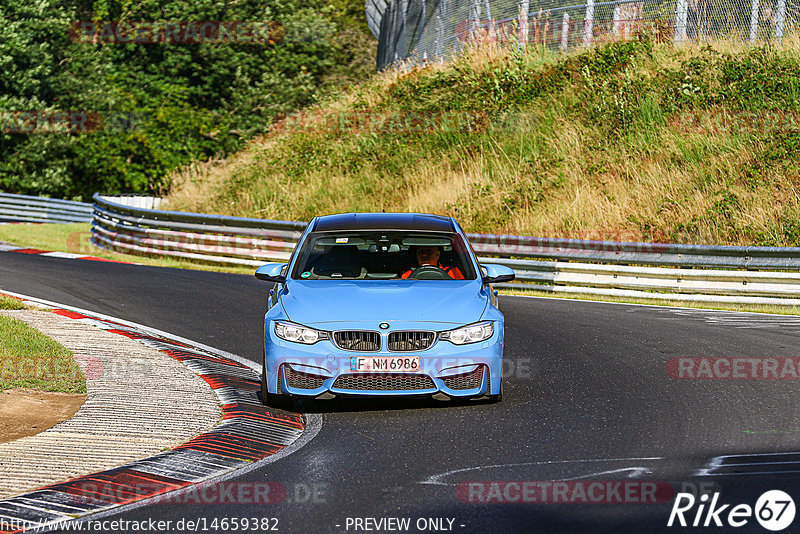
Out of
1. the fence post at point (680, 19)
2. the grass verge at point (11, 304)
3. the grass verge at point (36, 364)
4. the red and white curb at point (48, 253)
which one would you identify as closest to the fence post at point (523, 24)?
the fence post at point (680, 19)

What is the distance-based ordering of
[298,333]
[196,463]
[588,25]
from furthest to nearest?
1. [588,25]
2. [298,333]
3. [196,463]

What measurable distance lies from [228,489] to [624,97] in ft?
75.5

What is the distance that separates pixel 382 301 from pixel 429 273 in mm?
1025

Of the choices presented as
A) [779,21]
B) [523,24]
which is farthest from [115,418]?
[523,24]

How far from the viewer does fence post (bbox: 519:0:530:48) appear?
30.0 meters

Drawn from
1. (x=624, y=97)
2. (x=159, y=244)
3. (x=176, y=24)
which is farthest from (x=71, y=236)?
(x=176, y=24)

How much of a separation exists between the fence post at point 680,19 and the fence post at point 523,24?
3.93m

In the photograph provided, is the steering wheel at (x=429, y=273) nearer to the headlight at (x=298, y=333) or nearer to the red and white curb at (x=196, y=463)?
the headlight at (x=298, y=333)

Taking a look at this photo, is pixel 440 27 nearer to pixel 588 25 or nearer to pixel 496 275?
pixel 588 25

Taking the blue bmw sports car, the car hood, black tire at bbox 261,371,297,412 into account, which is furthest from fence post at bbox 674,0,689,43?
black tire at bbox 261,371,297,412

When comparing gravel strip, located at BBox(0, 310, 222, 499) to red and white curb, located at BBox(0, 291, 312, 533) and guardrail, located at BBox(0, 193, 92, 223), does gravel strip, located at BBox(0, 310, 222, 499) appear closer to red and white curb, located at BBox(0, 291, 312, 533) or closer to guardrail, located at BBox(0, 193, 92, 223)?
red and white curb, located at BBox(0, 291, 312, 533)

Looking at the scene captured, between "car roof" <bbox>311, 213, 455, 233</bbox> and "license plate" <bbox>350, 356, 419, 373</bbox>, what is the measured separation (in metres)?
1.86

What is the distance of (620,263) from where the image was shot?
18.3 meters

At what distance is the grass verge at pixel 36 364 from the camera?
9.40 metres
